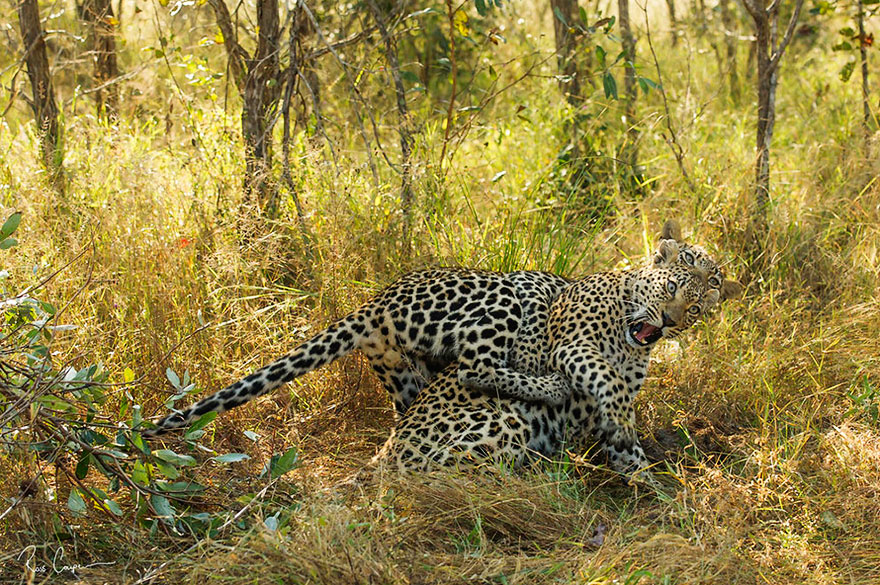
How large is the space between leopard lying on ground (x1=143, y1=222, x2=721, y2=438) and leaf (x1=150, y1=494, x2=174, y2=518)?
3.08 ft

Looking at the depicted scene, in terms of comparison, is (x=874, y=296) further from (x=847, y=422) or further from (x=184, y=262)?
(x=184, y=262)

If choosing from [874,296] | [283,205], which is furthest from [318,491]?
[874,296]

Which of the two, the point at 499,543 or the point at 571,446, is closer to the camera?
the point at 499,543

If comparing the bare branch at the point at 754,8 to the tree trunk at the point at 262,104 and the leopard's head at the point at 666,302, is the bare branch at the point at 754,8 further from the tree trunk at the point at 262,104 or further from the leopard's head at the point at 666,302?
the tree trunk at the point at 262,104

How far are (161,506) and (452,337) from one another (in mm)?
1728

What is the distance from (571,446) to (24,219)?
348 cm

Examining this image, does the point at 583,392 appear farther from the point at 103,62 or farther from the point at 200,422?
the point at 103,62

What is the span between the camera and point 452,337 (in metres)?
4.98

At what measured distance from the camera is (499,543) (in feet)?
13.1

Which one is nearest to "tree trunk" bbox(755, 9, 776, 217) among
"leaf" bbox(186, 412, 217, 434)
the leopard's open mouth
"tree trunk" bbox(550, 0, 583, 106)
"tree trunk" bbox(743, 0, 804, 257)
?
"tree trunk" bbox(743, 0, 804, 257)

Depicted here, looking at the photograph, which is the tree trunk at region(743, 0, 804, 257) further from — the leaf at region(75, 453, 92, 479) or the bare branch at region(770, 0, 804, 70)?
the leaf at region(75, 453, 92, 479)

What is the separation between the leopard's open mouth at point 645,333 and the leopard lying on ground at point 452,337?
397 millimetres

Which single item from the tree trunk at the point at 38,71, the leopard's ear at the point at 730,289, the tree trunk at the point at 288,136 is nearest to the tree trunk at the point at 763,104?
the leopard's ear at the point at 730,289

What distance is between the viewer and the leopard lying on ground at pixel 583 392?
4.56 meters
